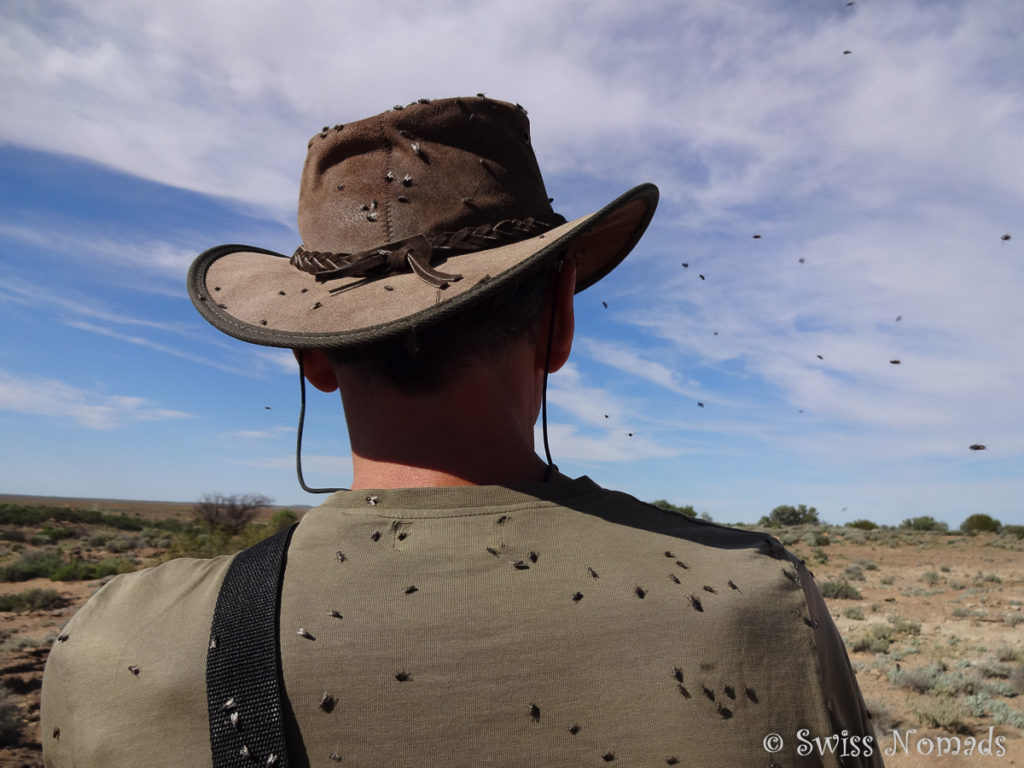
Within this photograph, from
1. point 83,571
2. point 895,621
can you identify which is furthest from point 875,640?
point 83,571

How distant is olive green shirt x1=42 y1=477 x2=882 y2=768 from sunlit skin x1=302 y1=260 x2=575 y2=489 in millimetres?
134

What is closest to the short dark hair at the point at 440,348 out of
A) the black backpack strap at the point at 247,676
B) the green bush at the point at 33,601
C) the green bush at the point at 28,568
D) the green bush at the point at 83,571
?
the black backpack strap at the point at 247,676

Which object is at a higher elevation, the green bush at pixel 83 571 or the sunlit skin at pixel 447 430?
the sunlit skin at pixel 447 430

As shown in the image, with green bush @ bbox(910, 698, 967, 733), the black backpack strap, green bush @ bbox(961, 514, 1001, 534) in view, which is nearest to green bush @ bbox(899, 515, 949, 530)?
green bush @ bbox(961, 514, 1001, 534)

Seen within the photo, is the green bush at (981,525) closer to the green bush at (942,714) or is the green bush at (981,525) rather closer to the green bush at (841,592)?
the green bush at (841,592)

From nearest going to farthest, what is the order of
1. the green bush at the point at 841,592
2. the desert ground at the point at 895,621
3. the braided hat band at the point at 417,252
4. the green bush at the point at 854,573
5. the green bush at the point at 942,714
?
the braided hat band at the point at 417,252 < the desert ground at the point at 895,621 < the green bush at the point at 942,714 < the green bush at the point at 841,592 < the green bush at the point at 854,573

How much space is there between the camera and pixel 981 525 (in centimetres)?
3928

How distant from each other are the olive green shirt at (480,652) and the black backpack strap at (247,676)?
0.09ft

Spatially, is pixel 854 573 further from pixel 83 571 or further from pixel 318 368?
pixel 318 368

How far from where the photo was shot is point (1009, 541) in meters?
33.4

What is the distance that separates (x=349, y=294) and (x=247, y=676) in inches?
39.6

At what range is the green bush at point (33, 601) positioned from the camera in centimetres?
1792

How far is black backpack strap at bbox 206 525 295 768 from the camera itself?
139 cm

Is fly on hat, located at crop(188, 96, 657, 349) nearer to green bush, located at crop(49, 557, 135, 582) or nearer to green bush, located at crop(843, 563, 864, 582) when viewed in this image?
green bush, located at crop(843, 563, 864, 582)
